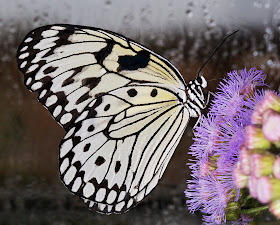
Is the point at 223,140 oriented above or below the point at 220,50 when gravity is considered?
below

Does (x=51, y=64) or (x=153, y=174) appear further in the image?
(x=153, y=174)

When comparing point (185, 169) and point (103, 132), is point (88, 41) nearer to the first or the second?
point (103, 132)

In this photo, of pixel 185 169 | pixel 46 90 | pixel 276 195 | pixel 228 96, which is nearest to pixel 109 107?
pixel 46 90

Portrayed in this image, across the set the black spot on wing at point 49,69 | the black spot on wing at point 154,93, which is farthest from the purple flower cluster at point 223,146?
the black spot on wing at point 49,69

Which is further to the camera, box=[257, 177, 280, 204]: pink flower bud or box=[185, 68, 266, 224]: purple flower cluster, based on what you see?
box=[185, 68, 266, 224]: purple flower cluster

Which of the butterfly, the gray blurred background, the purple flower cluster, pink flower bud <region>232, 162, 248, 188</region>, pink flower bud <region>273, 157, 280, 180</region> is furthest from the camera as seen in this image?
the gray blurred background

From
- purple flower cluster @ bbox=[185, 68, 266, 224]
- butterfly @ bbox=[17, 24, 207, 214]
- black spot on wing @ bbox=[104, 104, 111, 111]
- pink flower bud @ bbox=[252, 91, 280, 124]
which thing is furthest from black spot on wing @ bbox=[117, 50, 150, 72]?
pink flower bud @ bbox=[252, 91, 280, 124]

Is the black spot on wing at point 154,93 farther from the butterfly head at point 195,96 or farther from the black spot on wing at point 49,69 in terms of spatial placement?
the black spot on wing at point 49,69

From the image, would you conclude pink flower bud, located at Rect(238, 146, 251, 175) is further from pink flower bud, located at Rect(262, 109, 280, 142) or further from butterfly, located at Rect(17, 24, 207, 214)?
butterfly, located at Rect(17, 24, 207, 214)
